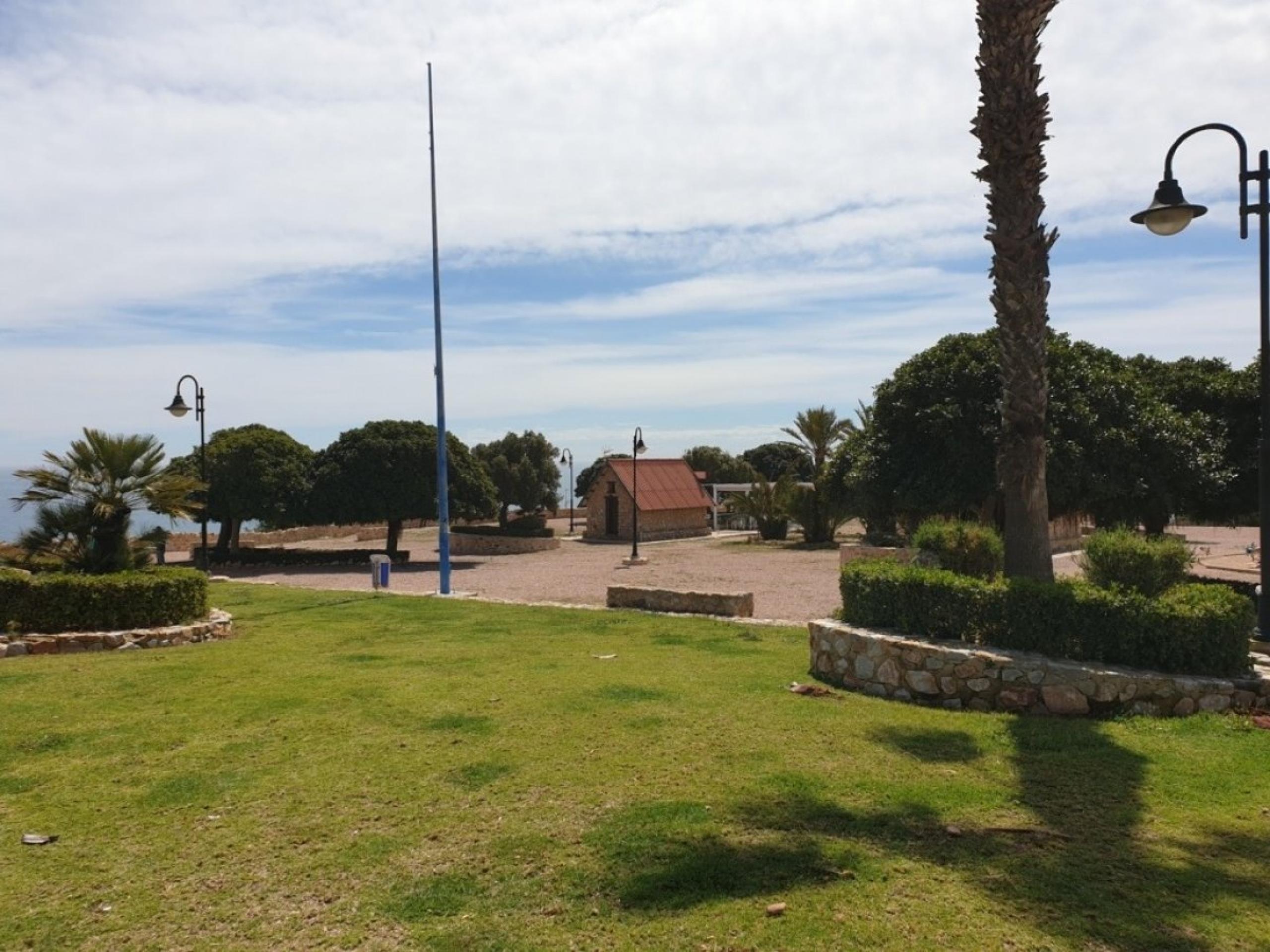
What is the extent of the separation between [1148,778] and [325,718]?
6.19 meters

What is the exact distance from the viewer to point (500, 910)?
13.3 ft

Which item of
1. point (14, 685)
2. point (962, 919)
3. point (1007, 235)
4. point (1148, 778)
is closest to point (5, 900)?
point (962, 919)

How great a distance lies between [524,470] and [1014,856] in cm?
5679

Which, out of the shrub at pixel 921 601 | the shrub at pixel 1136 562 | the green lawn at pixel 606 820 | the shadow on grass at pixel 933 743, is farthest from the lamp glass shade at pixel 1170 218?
the shadow on grass at pixel 933 743

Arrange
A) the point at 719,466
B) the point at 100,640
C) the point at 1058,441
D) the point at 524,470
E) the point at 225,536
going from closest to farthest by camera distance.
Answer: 1. the point at 100,640
2. the point at 1058,441
3. the point at 225,536
4. the point at 524,470
5. the point at 719,466

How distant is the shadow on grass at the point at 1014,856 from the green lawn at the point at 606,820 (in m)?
0.02

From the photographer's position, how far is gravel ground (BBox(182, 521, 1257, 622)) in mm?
21359

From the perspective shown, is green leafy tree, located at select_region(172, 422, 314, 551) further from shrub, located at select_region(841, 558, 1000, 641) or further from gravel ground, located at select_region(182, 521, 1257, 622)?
shrub, located at select_region(841, 558, 1000, 641)

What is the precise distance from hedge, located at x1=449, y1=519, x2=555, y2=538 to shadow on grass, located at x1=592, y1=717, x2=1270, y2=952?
37.0 meters

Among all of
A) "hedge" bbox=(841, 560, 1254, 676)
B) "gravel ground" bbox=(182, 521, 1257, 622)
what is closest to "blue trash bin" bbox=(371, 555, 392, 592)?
"gravel ground" bbox=(182, 521, 1257, 622)

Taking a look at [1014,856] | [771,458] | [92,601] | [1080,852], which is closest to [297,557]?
[92,601]

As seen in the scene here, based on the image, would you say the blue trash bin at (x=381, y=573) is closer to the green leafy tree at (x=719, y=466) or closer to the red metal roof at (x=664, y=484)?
the red metal roof at (x=664, y=484)

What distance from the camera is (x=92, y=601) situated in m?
11.8

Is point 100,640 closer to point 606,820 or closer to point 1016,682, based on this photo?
point 606,820
